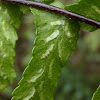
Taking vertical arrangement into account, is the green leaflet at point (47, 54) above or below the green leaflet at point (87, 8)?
below

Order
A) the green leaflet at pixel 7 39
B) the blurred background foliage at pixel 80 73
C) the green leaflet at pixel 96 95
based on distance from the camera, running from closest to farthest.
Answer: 1. the green leaflet at pixel 96 95
2. the green leaflet at pixel 7 39
3. the blurred background foliage at pixel 80 73

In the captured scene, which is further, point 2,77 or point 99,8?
point 2,77

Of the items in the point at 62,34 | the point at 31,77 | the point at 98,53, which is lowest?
the point at 98,53

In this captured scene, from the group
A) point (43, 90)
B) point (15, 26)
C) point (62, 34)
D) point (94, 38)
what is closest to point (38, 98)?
point (43, 90)

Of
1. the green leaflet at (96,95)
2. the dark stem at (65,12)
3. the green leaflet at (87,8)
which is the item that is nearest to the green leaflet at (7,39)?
the dark stem at (65,12)

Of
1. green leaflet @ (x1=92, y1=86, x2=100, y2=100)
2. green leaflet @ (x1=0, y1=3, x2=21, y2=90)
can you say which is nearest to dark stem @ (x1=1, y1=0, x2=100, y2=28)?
green leaflet @ (x1=0, y1=3, x2=21, y2=90)

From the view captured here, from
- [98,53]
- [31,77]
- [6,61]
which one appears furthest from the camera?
[98,53]

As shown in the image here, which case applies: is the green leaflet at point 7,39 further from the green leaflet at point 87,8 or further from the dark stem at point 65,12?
the green leaflet at point 87,8

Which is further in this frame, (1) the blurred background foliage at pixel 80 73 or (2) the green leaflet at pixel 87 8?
(1) the blurred background foliage at pixel 80 73

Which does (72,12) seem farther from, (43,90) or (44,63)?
(43,90)
